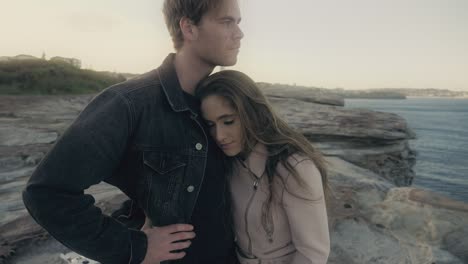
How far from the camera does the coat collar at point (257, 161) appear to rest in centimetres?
232

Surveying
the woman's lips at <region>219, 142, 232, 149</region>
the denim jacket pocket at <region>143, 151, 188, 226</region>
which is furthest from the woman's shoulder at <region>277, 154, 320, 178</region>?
the denim jacket pocket at <region>143, 151, 188, 226</region>

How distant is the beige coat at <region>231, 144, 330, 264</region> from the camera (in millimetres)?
2180

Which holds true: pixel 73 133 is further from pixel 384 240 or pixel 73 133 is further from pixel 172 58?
pixel 384 240

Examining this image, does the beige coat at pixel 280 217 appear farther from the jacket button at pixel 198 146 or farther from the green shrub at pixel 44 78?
the green shrub at pixel 44 78

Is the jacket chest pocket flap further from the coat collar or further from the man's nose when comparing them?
the man's nose

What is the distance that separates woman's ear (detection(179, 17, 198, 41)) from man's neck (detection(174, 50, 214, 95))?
0.35ft

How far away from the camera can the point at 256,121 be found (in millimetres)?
2387

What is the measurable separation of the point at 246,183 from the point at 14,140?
8959 millimetres

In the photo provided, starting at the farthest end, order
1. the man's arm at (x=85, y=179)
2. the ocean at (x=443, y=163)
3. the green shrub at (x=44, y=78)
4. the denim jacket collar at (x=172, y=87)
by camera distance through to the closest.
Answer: the ocean at (x=443, y=163) → the green shrub at (x=44, y=78) → the denim jacket collar at (x=172, y=87) → the man's arm at (x=85, y=179)

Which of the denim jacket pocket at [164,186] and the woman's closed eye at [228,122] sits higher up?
the woman's closed eye at [228,122]

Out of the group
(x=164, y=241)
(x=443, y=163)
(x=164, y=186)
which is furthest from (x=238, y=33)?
(x=443, y=163)

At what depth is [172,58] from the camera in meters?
2.31

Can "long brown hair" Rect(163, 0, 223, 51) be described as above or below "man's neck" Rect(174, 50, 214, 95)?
above

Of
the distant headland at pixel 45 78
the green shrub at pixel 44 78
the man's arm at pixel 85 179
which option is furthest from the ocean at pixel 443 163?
the green shrub at pixel 44 78
